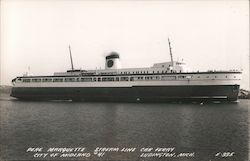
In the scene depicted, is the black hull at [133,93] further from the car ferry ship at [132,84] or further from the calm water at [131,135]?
the calm water at [131,135]

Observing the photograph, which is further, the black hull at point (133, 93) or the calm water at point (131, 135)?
the black hull at point (133, 93)

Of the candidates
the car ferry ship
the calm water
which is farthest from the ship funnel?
the calm water

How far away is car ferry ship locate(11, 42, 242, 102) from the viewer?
4056 cm

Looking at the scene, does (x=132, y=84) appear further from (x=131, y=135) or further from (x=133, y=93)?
(x=131, y=135)

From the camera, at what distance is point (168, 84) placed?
42.6 m

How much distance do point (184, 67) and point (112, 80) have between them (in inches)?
396

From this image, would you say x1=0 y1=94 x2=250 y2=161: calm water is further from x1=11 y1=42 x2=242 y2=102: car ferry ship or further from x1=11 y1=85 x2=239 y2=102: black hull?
x1=11 y1=42 x2=242 y2=102: car ferry ship

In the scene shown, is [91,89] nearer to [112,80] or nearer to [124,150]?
[112,80]

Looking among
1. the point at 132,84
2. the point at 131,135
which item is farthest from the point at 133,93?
the point at 131,135

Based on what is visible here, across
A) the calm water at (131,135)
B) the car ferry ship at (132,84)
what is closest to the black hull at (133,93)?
the car ferry ship at (132,84)

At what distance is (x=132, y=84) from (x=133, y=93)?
48.3 inches

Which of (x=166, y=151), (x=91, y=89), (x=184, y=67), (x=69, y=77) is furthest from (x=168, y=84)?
(x=166, y=151)

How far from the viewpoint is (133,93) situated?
44.9m

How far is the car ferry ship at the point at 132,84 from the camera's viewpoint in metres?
40.6
